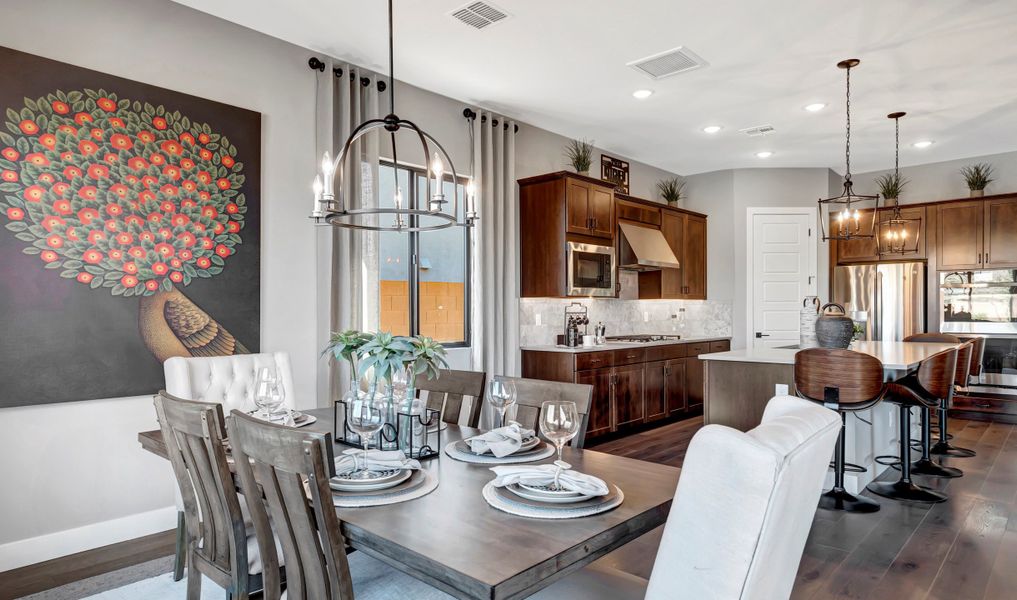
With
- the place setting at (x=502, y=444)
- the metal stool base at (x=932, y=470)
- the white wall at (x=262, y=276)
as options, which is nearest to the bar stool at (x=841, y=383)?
the metal stool base at (x=932, y=470)

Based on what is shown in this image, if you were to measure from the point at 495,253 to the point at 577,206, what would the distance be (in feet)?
3.00

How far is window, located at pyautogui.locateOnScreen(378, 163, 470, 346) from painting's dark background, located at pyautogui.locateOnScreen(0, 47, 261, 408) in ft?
3.86

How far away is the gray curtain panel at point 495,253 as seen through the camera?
191 inches

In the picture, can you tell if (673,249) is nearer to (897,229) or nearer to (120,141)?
(897,229)

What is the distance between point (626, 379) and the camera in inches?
218

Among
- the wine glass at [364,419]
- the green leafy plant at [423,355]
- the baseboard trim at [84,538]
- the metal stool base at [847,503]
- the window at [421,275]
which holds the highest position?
the window at [421,275]

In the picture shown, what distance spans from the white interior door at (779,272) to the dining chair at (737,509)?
6508 millimetres

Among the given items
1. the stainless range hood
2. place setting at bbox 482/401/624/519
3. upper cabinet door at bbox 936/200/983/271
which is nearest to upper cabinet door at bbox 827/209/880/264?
upper cabinet door at bbox 936/200/983/271

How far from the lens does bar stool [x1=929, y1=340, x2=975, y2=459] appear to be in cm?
446

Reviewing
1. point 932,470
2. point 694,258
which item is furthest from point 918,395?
point 694,258

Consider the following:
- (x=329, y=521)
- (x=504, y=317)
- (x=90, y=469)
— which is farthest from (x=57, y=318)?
(x=504, y=317)

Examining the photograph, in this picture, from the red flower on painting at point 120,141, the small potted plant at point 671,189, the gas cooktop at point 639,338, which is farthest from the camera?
the small potted plant at point 671,189

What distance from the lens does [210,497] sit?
5.83ft

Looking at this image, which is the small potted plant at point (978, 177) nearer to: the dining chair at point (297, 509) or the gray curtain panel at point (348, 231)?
the gray curtain panel at point (348, 231)
